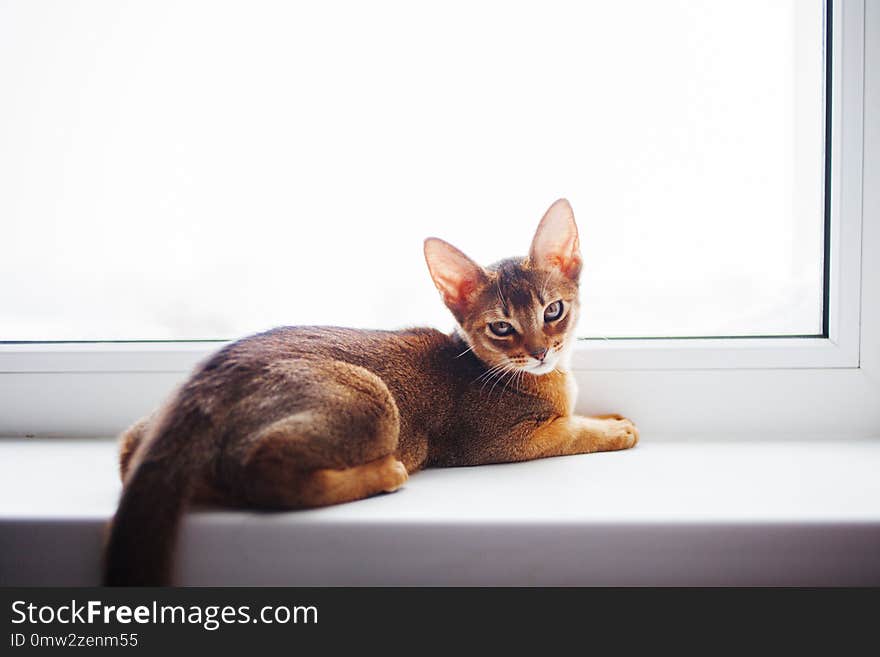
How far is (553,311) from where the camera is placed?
3.70 ft

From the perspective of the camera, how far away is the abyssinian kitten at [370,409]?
80 cm

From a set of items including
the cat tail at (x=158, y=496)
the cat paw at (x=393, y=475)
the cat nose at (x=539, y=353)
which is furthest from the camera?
the cat nose at (x=539, y=353)

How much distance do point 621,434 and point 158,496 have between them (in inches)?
29.7

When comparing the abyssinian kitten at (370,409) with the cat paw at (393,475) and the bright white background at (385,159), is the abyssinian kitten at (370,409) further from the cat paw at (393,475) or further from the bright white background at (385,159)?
the bright white background at (385,159)

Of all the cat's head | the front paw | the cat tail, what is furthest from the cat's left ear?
the cat tail

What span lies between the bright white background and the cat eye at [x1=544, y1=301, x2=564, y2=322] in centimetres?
15

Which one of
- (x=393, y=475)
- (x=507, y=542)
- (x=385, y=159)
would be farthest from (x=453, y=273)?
(x=507, y=542)

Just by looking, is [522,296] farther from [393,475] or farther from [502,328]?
[393,475]

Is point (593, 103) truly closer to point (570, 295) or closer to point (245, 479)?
point (570, 295)

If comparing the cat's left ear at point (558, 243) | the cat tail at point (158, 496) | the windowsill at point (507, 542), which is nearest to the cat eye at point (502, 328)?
the cat's left ear at point (558, 243)

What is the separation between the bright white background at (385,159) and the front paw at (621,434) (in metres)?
0.20
